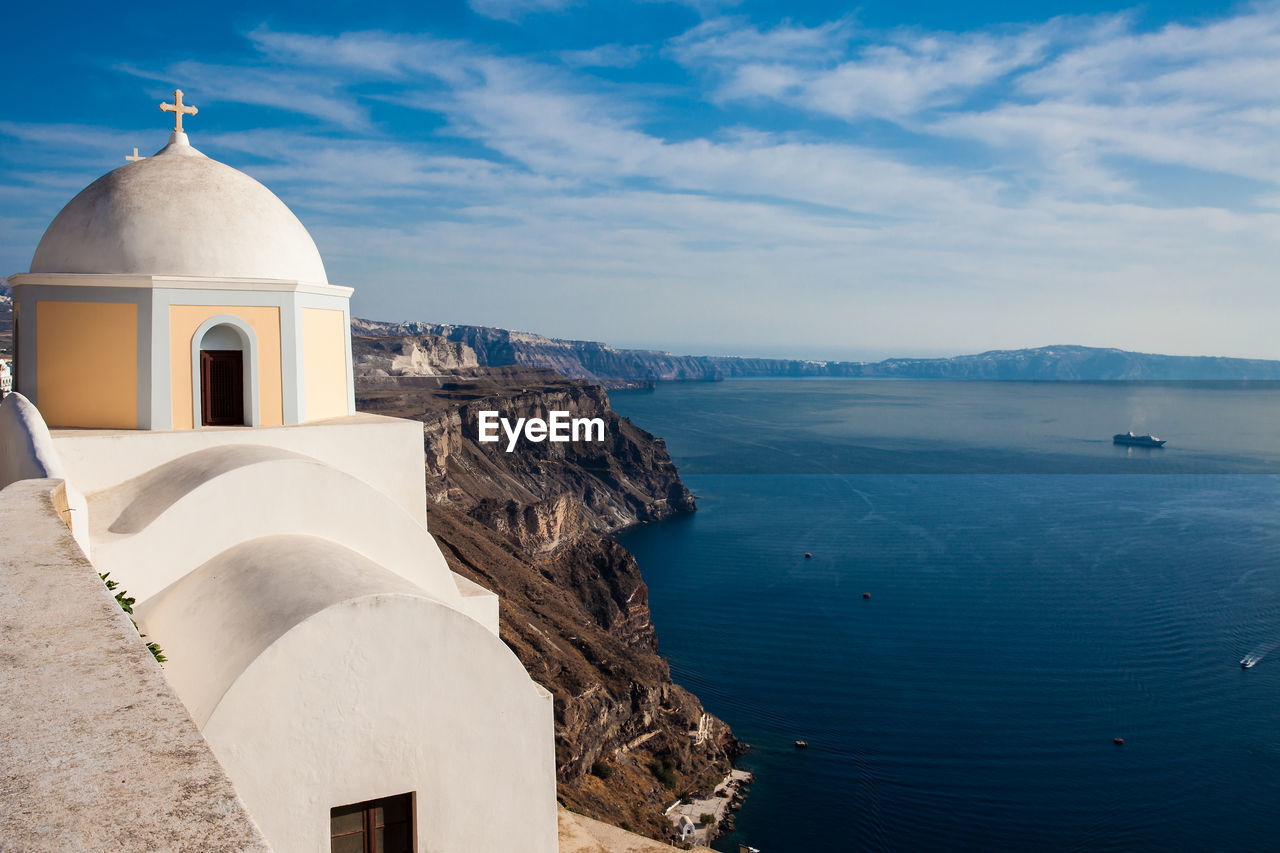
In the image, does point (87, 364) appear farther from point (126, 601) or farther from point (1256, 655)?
point (1256, 655)

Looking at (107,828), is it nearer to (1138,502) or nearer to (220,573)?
(220,573)

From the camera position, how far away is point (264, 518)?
26.8 feet

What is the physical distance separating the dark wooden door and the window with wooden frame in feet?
17.6

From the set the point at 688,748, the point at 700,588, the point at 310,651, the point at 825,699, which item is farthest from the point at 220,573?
the point at 700,588

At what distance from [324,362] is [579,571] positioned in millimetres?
34261

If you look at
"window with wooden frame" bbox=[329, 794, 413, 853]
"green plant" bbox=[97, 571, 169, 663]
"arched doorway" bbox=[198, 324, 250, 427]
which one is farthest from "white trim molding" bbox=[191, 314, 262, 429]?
"window with wooden frame" bbox=[329, 794, 413, 853]

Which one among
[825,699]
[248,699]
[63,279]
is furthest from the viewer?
[825,699]

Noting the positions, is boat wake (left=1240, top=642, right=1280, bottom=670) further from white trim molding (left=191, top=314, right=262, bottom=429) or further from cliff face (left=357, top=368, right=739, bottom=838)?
white trim molding (left=191, top=314, right=262, bottom=429)

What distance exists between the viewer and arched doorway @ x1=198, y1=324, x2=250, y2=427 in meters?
10.1

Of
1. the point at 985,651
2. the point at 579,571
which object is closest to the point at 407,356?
the point at 579,571

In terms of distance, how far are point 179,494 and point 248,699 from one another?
276cm

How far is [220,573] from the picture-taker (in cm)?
750

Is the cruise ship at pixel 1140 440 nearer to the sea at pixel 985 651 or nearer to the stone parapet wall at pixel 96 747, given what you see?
the sea at pixel 985 651

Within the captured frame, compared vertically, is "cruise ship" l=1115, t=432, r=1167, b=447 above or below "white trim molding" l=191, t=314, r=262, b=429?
below
